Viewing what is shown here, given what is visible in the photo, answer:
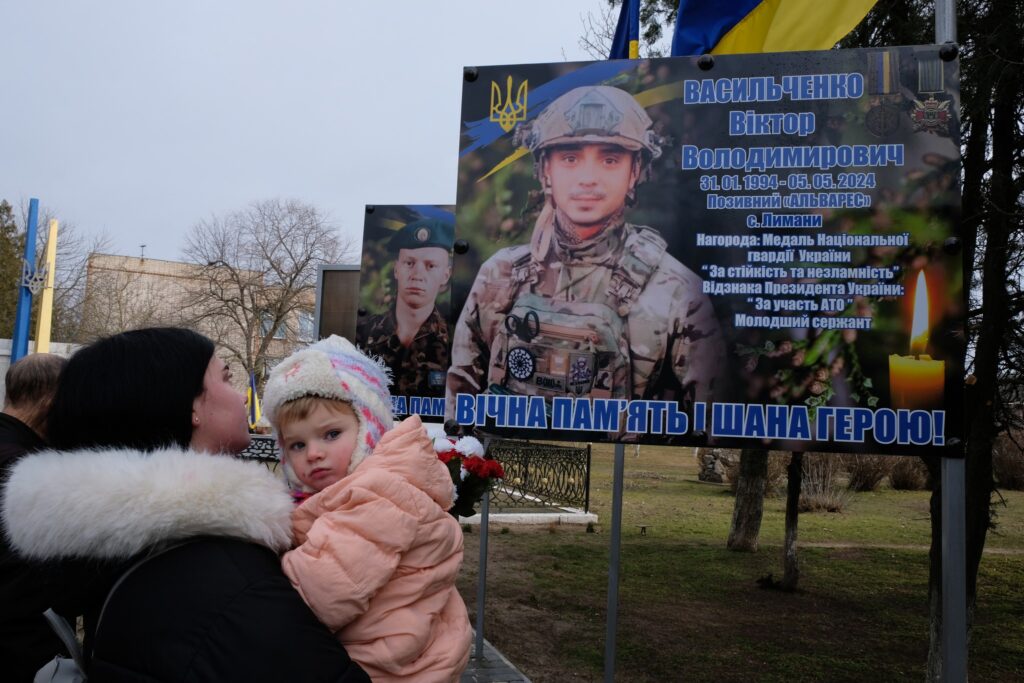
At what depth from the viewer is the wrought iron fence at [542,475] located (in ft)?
50.5

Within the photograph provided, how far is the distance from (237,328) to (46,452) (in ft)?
139

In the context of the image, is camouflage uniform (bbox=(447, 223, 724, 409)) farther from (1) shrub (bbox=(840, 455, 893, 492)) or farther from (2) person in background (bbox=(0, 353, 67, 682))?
(1) shrub (bbox=(840, 455, 893, 492))

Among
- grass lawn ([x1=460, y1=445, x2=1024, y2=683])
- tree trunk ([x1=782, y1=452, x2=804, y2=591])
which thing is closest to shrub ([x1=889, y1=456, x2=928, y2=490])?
grass lawn ([x1=460, y1=445, x2=1024, y2=683])

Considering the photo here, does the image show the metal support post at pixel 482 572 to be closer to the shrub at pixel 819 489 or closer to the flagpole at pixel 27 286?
the shrub at pixel 819 489

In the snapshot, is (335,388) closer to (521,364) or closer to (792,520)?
(521,364)

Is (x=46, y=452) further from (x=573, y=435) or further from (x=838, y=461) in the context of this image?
(x=838, y=461)

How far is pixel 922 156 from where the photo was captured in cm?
266

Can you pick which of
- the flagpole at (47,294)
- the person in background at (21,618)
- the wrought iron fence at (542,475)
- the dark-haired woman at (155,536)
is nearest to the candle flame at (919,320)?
the dark-haired woman at (155,536)

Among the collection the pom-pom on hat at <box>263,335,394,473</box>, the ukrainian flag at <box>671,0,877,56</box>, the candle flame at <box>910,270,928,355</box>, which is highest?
the ukrainian flag at <box>671,0,877,56</box>

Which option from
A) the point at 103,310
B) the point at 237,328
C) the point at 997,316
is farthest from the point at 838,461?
the point at 103,310

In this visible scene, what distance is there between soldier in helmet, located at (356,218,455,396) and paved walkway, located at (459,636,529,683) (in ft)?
7.37

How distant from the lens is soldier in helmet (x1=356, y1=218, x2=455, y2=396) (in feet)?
20.1

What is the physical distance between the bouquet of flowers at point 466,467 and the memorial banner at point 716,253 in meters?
0.22

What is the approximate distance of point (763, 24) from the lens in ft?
11.7
